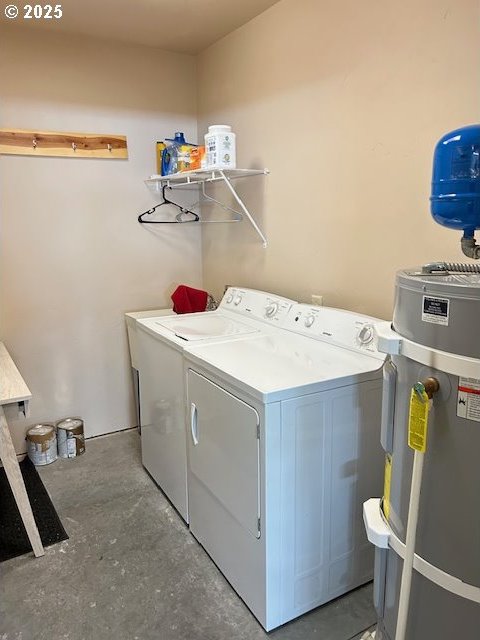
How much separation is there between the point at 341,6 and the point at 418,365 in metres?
1.67

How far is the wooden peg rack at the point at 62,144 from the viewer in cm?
266

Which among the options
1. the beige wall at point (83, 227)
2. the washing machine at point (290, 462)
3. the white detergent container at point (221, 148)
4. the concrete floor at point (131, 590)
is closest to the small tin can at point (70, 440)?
the beige wall at point (83, 227)

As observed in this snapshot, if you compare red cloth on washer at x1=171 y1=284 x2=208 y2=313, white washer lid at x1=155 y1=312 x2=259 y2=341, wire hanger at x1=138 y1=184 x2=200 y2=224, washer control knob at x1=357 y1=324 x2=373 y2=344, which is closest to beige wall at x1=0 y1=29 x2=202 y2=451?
wire hanger at x1=138 y1=184 x2=200 y2=224

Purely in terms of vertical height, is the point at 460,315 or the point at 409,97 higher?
the point at 409,97

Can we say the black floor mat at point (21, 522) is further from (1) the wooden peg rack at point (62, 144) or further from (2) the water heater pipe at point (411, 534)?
(1) the wooden peg rack at point (62, 144)

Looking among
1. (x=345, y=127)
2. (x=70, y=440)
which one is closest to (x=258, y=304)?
(x=345, y=127)

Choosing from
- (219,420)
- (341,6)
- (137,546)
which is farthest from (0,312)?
(341,6)

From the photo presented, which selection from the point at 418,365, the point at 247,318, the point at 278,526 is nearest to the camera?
the point at 418,365

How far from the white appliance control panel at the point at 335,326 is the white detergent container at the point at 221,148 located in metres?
0.82

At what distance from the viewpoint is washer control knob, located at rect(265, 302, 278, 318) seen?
2332mm

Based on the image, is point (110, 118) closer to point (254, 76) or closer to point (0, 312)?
point (254, 76)

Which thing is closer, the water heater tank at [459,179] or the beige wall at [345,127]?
the water heater tank at [459,179]

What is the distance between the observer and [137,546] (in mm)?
2102

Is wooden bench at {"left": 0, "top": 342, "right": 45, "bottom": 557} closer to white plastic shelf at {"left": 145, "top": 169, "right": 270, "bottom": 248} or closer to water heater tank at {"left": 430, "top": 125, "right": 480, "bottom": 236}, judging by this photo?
white plastic shelf at {"left": 145, "top": 169, "right": 270, "bottom": 248}
